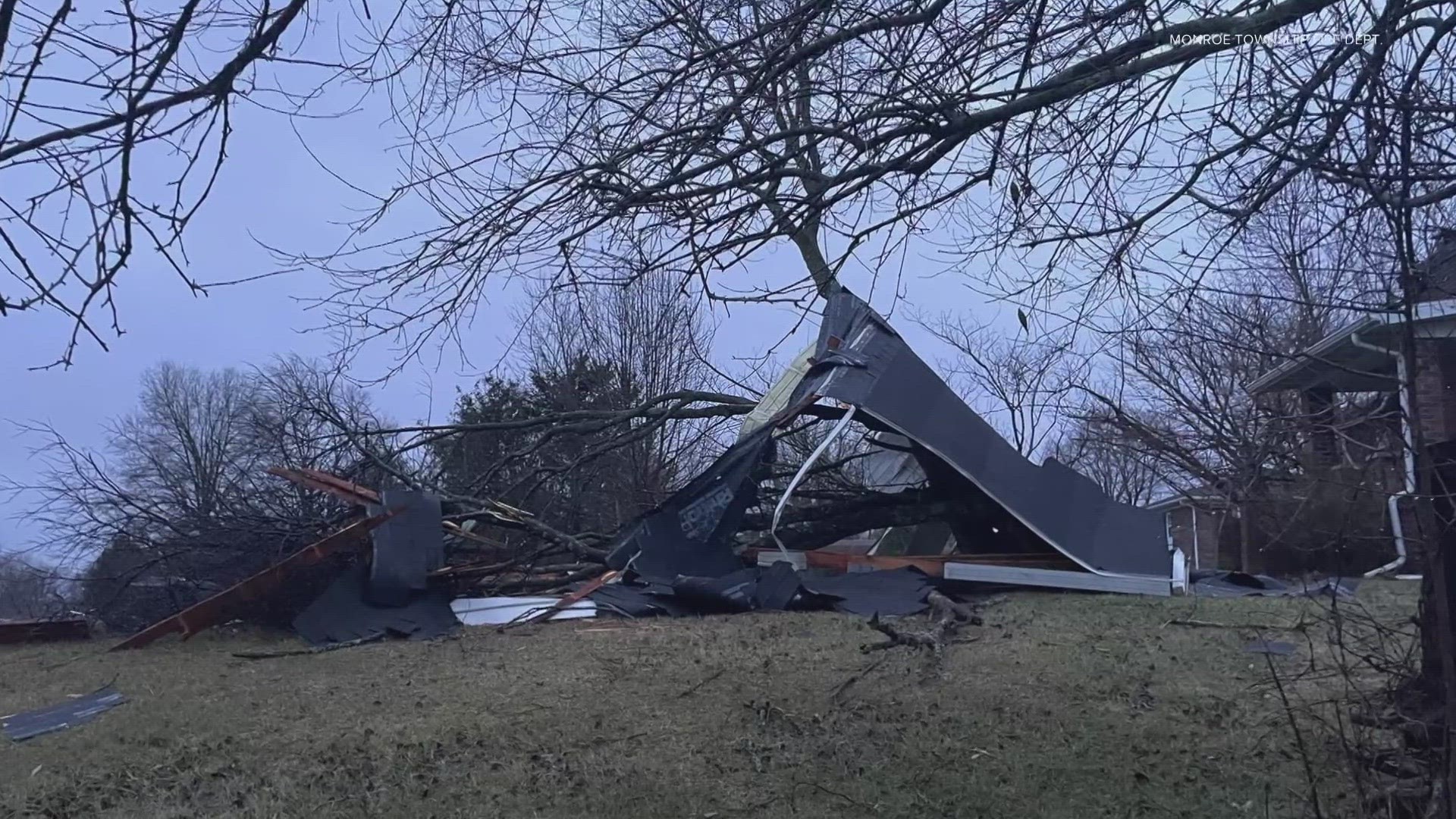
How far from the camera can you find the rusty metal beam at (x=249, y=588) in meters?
8.59

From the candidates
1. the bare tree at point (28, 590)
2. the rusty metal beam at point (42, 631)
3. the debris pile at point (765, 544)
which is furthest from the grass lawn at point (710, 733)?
the bare tree at point (28, 590)

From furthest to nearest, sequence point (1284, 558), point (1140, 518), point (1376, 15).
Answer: point (1284, 558)
point (1140, 518)
point (1376, 15)

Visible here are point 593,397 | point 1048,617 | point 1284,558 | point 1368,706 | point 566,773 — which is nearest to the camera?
point 1368,706

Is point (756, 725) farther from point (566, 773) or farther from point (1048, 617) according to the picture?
point (1048, 617)

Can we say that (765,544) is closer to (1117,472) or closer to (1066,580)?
(1066,580)

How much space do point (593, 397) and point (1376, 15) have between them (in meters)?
15.1

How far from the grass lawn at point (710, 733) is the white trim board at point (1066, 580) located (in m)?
2.00

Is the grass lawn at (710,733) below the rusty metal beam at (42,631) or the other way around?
below

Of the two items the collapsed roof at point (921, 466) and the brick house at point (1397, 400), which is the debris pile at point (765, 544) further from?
the brick house at point (1397, 400)

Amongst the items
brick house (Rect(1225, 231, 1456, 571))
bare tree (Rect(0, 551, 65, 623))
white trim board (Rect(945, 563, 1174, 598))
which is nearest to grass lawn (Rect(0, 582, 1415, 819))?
brick house (Rect(1225, 231, 1456, 571))

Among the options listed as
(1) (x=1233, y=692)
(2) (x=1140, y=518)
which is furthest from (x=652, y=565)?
(1) (x=1233, y=692)

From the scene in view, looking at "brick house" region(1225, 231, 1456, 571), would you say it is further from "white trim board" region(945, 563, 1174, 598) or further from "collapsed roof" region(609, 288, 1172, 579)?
"collapsed roof" region(609, 288, 1172, 579)

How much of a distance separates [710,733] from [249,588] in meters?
4.88

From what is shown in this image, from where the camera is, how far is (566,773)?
15.7ft
